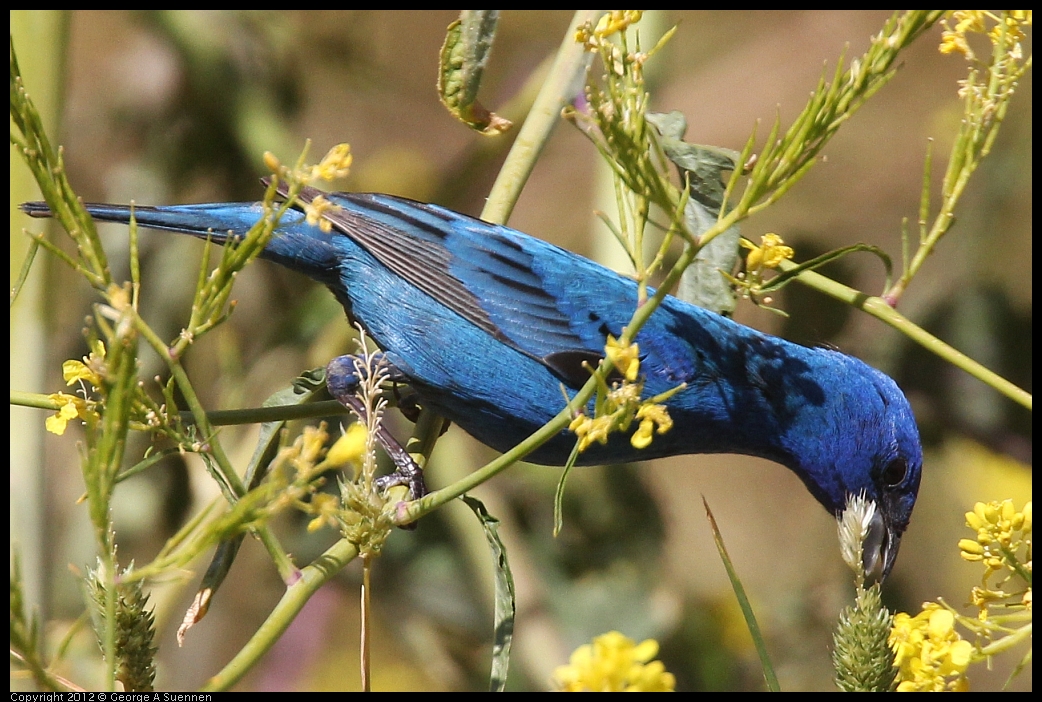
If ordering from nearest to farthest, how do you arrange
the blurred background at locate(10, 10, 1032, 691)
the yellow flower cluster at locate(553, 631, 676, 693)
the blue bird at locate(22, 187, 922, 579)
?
the yellow flower cluster at locate(553, 631, 676, 693) → the blue bird at locate(22, 187, 922, 579) → the blurred background at locate(10, 10, 1032, 691)

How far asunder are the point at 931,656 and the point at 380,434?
1564 mm

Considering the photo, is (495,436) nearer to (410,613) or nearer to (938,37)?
(410,613)

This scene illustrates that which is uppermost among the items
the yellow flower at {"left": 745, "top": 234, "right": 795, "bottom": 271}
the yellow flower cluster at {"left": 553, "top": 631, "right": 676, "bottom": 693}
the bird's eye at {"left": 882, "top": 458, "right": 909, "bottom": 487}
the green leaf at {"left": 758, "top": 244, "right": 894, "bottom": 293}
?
the yellow flower at {"left": 745, "top": 234, "right": 795, "bottom": 271}

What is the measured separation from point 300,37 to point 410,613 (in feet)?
8.00

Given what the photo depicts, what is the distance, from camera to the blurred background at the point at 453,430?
3.95m

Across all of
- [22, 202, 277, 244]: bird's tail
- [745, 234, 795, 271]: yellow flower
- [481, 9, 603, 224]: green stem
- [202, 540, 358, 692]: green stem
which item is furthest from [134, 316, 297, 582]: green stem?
[22, 202, 277, 244]: bird's tail

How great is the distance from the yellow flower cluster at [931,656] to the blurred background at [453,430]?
1721 millimetres

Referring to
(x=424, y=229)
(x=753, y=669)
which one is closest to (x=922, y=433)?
(x=753, y=669)

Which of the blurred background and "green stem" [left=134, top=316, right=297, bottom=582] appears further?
the blurred background

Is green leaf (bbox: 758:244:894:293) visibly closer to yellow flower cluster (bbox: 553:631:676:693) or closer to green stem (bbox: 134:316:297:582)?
yellow flower cluster (bbox: 553:631:676:693)

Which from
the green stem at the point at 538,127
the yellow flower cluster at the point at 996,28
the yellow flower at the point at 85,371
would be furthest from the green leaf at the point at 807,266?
the yellow flower at the point at 85,371

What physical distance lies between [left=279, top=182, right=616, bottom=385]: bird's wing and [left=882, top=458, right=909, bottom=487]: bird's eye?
3.09ft

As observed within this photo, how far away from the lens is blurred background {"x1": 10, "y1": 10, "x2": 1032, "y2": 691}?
13.0ft

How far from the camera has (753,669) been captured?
4.52 metres
